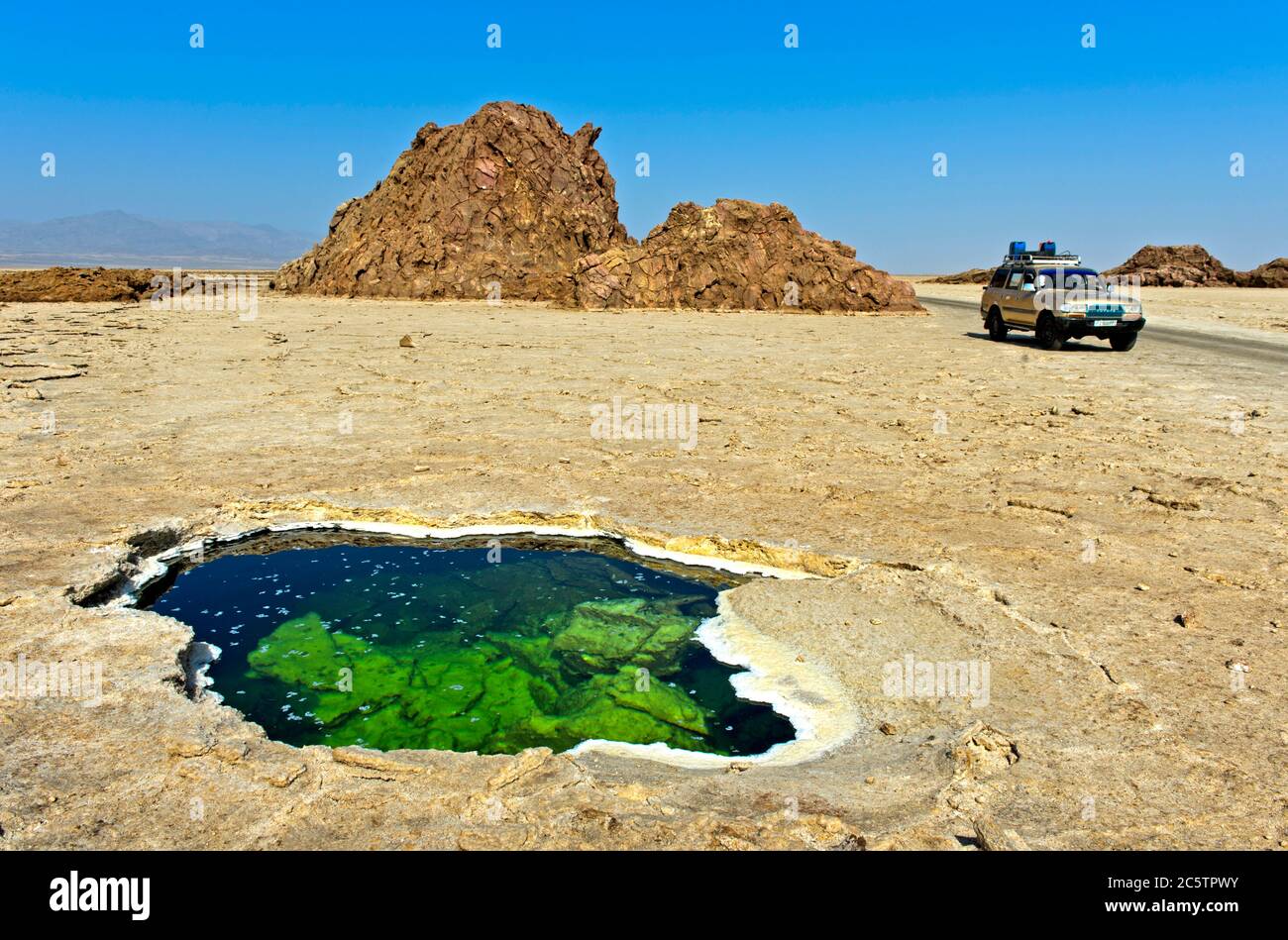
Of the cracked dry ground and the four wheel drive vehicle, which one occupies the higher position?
the four wheel drive vehicle

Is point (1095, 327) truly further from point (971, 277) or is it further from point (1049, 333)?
point (971, 277)

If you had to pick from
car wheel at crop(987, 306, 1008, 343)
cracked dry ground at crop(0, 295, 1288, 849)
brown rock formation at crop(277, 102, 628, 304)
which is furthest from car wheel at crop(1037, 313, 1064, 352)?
brown rock formation at crop(277, 102, 628, 304)

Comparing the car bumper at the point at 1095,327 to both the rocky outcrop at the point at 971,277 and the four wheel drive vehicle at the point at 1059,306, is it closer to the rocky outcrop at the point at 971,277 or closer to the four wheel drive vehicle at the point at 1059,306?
the four wheel drive vehicle at the point at 1059,306

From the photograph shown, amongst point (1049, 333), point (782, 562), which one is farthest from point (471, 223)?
point (782, 562)

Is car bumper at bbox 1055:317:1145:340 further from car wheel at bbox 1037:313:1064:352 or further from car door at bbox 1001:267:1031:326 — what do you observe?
car door at bbox 1001:267:1031:326

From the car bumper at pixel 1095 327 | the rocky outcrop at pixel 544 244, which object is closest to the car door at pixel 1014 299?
the car bumper at pixel 1095 327
